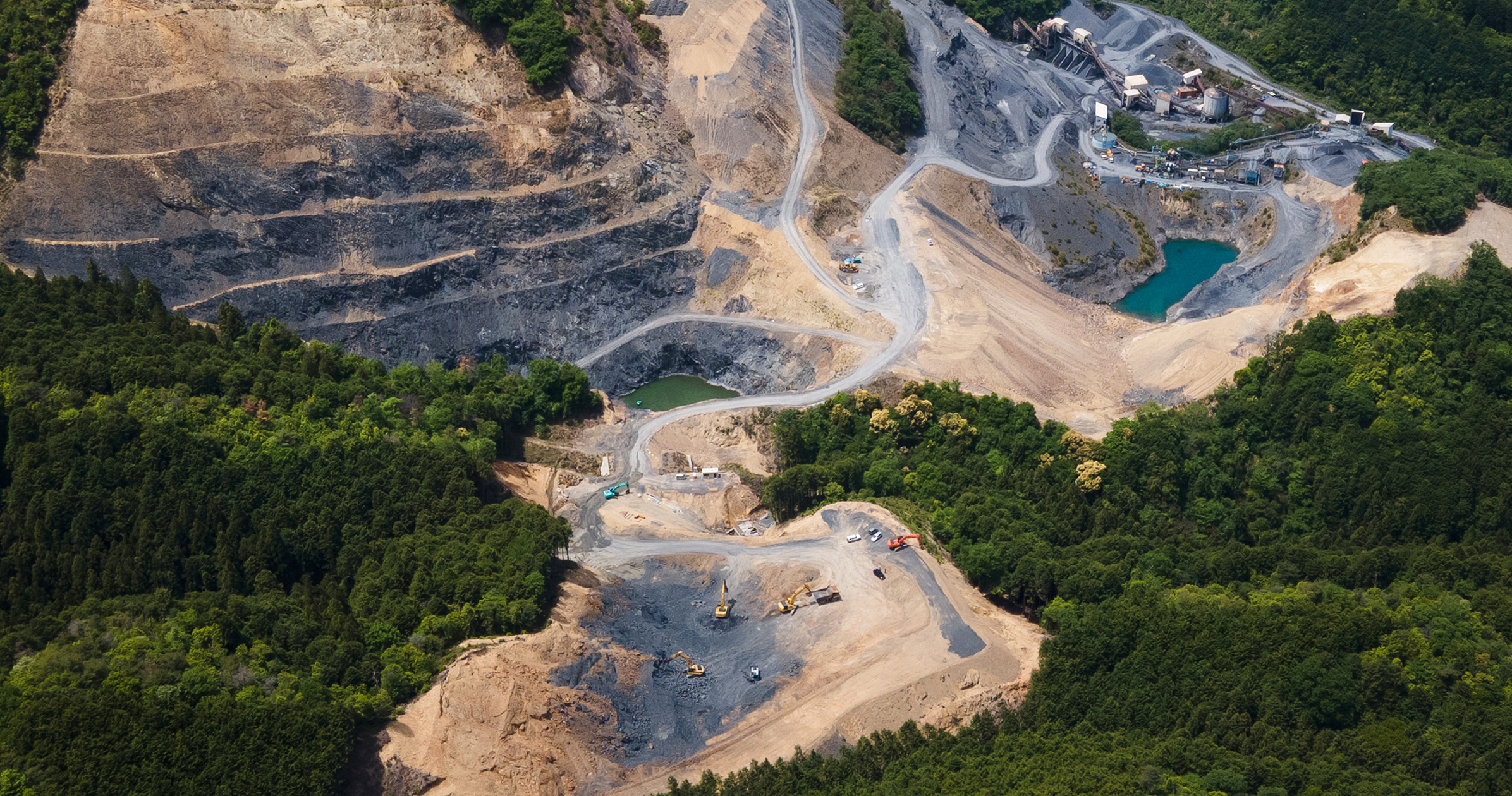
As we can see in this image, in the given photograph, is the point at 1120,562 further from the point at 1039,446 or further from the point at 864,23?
the point at 864,23

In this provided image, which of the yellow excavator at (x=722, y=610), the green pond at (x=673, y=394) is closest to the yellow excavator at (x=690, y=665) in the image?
the yellow excavator at (x=722, y=610)

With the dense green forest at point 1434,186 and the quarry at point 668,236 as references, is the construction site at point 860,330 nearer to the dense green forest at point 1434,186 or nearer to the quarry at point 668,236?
the quarry at point 668,236

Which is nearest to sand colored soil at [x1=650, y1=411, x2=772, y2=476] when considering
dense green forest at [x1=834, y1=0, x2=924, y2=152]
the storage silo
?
dense green forest at [x1=834, y1=0, x2=924, y2=152]

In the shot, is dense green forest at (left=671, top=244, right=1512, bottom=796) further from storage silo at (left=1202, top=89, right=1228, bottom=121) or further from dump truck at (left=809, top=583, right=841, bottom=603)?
storage silo at (left=1202, top=89, right=1228, bottom=121)

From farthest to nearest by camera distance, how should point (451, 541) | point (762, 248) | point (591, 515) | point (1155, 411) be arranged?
point (762, 248) < point (1155, 411) < point (591, 515) < point (451, 541)

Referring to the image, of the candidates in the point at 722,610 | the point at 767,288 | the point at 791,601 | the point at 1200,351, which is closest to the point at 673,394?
the point at 767,288

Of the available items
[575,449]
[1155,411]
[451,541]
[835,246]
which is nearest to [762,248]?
[835,246]

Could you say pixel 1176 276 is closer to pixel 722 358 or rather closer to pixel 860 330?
pixel 860 330
